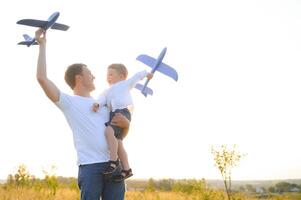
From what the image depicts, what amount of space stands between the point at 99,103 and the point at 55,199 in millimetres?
4595

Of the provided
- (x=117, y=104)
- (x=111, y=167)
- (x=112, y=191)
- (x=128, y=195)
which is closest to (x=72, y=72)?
(x=117, y=104)

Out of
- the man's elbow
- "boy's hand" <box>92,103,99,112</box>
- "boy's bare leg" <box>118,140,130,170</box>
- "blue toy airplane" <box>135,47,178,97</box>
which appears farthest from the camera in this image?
"blue toy airplane" <box>135,47,178,97</box>

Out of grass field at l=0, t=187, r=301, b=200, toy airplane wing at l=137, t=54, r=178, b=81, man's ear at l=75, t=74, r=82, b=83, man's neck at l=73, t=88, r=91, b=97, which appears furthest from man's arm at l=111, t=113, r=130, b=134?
grass field at l=0, t=187, r=301, b=200

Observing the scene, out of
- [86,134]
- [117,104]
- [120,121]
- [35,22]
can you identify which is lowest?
[86,134]

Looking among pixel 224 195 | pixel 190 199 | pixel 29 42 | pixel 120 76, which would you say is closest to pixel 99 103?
pixel 120 76

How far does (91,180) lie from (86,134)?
332 millimetres

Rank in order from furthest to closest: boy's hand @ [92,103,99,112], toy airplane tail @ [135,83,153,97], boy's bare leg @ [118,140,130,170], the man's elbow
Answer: toy airplane tail @ [135,83,153,97] < boy's bare leg @ [118,140,130,170] < boy's hand @ [92,103,99,112] < the man's elbow

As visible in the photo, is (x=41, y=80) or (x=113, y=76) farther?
(x=113, y=76)

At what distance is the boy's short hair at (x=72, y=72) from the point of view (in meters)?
3.26

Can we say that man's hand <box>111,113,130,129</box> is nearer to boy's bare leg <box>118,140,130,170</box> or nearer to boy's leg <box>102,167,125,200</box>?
boy's bare leg <box>118,140,130,170</box>

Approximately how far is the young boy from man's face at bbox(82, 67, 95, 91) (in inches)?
5.6

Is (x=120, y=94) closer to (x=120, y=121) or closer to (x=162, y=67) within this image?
(x=120, y=121)

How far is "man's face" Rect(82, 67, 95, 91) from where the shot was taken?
3.24 m

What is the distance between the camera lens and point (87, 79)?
3.24 metres
